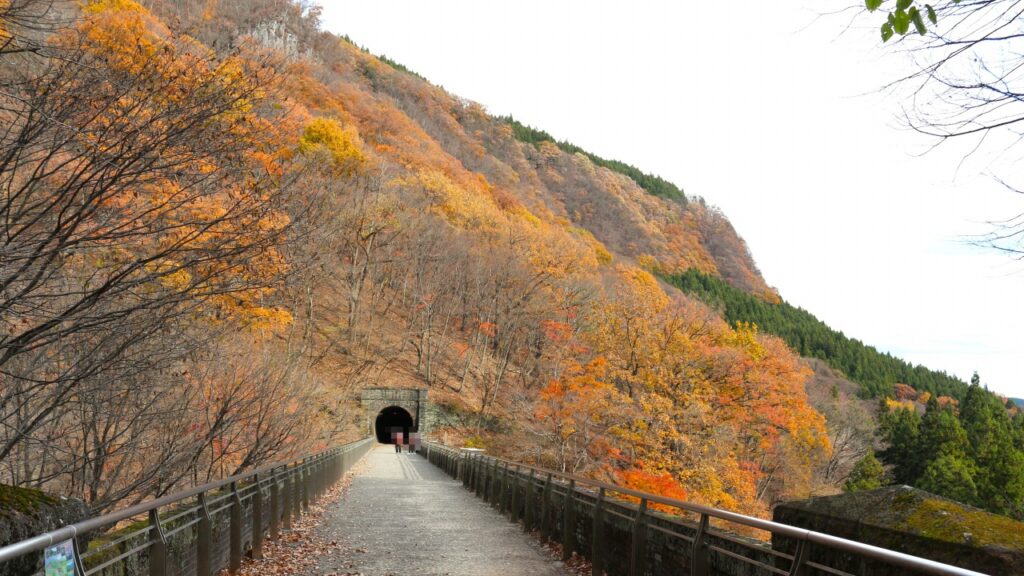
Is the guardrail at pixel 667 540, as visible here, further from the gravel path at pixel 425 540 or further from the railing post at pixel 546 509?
the gravel path at pixel 425 540

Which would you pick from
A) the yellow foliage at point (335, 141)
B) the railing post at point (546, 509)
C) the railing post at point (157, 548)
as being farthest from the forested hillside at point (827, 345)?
the railing post at point (157, 548)

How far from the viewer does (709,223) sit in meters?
176

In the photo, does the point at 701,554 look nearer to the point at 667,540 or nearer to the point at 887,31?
the point at 667,540

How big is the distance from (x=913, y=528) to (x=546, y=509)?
26.3ft

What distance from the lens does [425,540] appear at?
1083 cm

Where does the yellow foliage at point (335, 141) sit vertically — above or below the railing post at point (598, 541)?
above

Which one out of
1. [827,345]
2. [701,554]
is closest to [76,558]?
[701,554]

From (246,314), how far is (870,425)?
66.7m

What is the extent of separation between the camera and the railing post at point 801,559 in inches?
171

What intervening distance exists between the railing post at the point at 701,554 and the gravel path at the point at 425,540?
3.18 meters

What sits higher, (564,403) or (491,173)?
(491,173)

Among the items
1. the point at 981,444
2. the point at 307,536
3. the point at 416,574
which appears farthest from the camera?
the point at 981,444

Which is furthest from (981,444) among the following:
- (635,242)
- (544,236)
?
(635,242)

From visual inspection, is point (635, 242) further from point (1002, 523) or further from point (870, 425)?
point (1002, 523)
